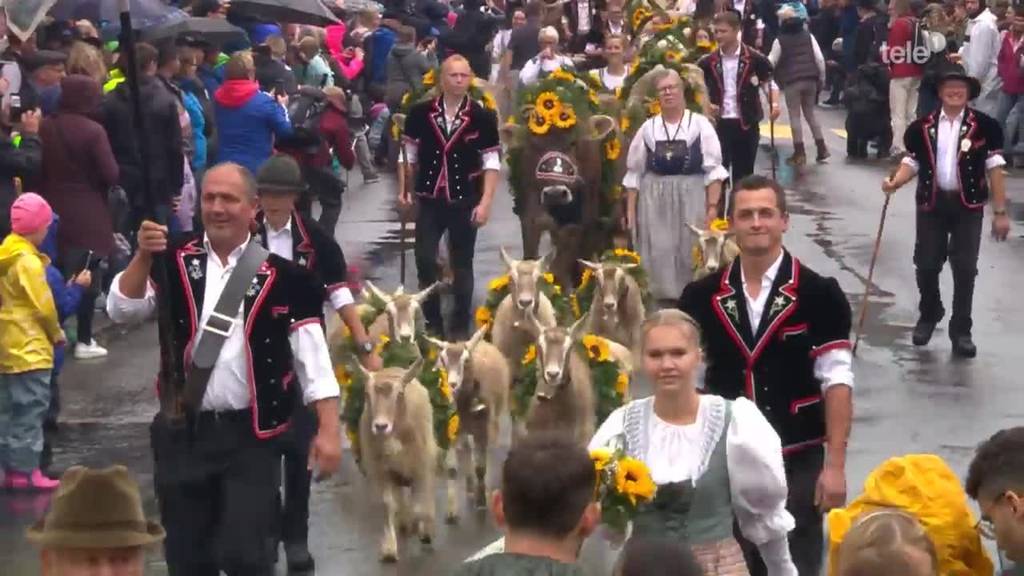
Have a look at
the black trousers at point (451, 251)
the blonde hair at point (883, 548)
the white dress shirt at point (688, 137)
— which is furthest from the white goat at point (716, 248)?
the blonde hair at point (883, 548)

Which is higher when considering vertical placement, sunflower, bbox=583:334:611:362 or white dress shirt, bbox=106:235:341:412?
white dress shirt, bbox=106:235:341:412

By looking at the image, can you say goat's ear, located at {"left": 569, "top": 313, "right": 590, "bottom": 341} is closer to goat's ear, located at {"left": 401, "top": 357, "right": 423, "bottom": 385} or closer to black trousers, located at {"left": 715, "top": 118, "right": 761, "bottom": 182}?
goat's ear, located at {"left": 401, "top": 357, "right": 423, "bottom": 385}

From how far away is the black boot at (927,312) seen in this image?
48.2 feet

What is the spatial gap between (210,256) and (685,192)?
8523 mm

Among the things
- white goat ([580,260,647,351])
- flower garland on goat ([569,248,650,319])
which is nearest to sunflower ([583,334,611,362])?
white goat ([580,260,647,351])

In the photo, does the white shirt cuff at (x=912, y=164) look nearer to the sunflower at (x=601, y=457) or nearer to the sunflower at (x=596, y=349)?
the sunflower at (x=596, y=349)

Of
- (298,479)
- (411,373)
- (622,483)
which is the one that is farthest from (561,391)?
(622,483)

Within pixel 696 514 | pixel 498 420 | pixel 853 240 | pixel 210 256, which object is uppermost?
pixel 210 256

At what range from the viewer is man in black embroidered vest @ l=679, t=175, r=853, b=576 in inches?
284

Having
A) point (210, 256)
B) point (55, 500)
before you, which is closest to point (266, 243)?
point (210, 256)

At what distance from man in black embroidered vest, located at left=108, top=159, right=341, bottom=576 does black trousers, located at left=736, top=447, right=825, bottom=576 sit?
5.19 ft

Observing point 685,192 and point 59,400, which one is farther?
point 685,192

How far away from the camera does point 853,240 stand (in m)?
19.7

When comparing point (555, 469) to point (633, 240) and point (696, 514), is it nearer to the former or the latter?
point (696, 514)
